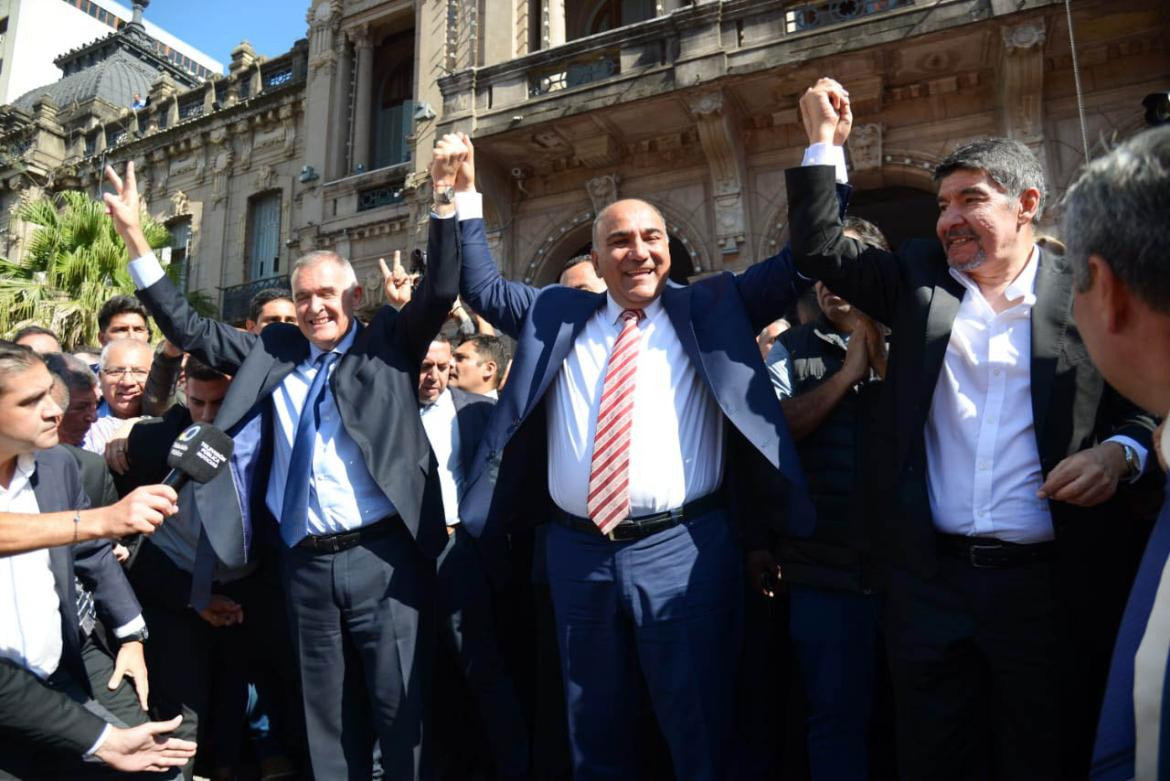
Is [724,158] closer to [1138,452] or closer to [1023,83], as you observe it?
[1023,83]

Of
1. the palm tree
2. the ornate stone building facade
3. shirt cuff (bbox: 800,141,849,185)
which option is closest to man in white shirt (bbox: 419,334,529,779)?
shirt cuff (bbox: 800,141,849,185)

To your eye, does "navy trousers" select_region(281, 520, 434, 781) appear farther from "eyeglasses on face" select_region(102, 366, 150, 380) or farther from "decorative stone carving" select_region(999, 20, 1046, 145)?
"decorative stone carving" select_region(999, 20, 1046, 145)

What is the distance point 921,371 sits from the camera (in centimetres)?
234

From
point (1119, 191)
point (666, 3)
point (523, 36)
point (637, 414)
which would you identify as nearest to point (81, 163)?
point (523, 36)

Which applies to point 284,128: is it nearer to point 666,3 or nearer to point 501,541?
point 666,3

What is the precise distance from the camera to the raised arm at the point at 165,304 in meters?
3.10

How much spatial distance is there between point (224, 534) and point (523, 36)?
9891 millimetres

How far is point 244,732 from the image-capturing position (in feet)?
13.9

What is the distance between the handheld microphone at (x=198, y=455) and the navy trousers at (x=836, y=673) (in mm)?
2107

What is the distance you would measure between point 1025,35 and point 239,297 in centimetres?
1346

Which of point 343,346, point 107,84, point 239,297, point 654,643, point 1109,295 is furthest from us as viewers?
point 107,84

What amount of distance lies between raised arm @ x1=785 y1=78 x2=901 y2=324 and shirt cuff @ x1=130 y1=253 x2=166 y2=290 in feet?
8.35

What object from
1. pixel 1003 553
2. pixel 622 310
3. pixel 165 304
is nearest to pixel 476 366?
pixel 165 304

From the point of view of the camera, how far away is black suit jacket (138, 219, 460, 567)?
2.95 m
